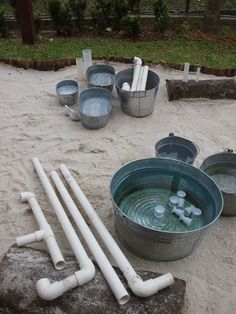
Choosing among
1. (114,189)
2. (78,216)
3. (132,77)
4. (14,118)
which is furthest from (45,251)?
(132,77)

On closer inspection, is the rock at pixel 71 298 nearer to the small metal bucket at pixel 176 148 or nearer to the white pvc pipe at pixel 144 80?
the small metal bucket at pixel 176 148

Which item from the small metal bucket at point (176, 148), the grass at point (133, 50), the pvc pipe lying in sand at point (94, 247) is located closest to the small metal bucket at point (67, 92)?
the grass at point (133, 50)

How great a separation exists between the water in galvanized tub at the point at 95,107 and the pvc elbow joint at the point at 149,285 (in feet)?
9.66

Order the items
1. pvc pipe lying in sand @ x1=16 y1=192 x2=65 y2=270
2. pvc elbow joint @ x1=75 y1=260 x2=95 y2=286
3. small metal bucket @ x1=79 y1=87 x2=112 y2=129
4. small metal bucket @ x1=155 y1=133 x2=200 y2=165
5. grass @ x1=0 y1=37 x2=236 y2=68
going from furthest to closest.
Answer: grass @ x1=0 y1=37 x2=236 y2=68, small metal bucket @ x1=79 y1=87 x2=112 y2=129, small metal bucket @ x1=155 y1=133 x2=200 y2=165, pvc pipe lying in sand @ x1=16 y1=192 x2=65 y2=270, pvc elbow joint @ x1=75 y1=260 x2=95 y2=286

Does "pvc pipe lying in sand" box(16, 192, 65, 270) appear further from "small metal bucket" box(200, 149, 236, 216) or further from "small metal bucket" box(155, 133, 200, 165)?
"small metal bucket" box(200, 149, 236, 216)

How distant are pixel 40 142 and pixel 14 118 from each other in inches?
30.2

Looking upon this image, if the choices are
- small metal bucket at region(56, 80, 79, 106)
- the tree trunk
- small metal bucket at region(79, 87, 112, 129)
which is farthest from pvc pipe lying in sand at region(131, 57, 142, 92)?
the tree trunk

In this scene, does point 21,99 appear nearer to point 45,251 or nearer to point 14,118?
point 14,118

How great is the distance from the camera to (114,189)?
3695 mm

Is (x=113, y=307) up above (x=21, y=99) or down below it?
below

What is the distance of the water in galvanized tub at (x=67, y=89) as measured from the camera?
19.2ft

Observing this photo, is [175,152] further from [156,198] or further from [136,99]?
[136,99]

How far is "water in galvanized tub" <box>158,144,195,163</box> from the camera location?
4609mm

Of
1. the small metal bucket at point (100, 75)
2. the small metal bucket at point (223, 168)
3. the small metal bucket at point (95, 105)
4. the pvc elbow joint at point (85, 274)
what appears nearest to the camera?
the pvc elbow joint at point (85, 274)
